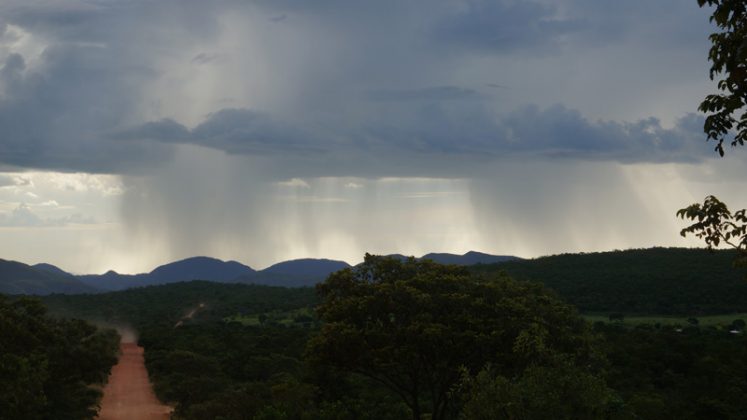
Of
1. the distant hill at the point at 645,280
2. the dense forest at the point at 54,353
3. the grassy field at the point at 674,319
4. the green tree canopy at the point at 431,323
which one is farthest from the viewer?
the distant hill at the point at 645,280

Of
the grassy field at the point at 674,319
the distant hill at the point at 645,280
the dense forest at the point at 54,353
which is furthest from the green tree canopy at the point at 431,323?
the distant hill at the point at 645,280

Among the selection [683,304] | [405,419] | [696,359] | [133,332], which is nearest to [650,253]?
[683,304]

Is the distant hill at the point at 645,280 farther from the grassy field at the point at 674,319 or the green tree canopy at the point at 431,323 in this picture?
the green tree canopy at the point at 431,323

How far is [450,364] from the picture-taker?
2903 cm

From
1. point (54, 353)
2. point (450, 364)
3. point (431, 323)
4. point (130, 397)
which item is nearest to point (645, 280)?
point (130, 397)

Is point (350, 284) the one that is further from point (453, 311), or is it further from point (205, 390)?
point (205, 390)

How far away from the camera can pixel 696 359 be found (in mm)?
58094

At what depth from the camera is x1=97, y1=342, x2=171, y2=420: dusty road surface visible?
44156 mm

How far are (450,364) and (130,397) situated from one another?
30.3 m

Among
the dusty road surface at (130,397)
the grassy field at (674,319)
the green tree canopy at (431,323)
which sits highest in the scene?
the green tree canopy at (431,323)

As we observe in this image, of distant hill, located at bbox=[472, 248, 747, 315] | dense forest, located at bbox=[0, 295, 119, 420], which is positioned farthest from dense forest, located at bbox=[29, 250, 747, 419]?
distant hill, located at bbox=[472, 248, 747, 315]

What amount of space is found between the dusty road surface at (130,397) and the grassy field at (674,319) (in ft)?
181

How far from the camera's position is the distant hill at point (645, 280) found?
339ft

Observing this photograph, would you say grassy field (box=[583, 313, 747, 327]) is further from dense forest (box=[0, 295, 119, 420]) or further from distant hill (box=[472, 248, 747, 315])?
dense forest (box=[0, 295, 119, 420])
